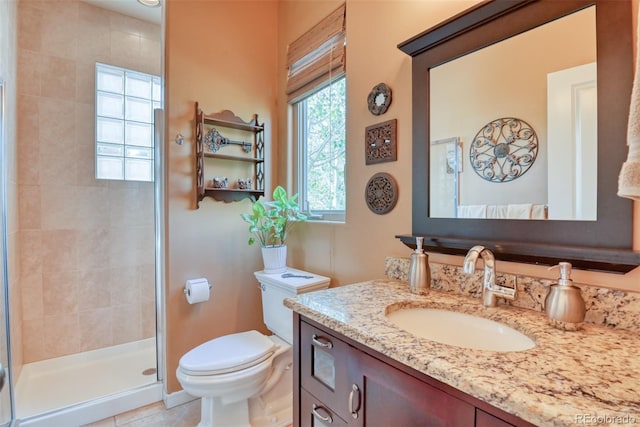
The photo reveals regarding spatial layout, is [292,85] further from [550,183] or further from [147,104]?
[550,183]

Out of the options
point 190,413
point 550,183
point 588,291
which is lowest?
point 190,413

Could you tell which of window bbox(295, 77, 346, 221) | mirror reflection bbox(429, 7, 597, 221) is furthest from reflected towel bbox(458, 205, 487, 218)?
window bbox(295, 77, 346, 221)

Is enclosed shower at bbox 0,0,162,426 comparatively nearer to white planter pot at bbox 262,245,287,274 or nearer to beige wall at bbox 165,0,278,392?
beige wall at bbox 165,0,278,392

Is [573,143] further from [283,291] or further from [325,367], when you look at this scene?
[283,291]

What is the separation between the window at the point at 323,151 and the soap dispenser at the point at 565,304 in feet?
3.56

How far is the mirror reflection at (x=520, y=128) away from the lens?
0.82m

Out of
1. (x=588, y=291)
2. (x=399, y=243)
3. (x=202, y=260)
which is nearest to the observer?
(x=588, y=291)

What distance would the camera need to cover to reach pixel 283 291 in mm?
1619

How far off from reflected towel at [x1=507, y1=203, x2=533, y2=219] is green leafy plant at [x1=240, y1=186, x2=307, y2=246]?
109cm

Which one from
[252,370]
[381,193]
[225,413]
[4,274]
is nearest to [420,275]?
[381,193]

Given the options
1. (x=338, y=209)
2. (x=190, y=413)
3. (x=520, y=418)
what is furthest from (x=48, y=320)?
(x=520, y=418)

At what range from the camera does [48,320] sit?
7.13 ft

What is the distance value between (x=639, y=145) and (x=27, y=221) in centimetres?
304

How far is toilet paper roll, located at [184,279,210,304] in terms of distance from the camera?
1735 millimetres
